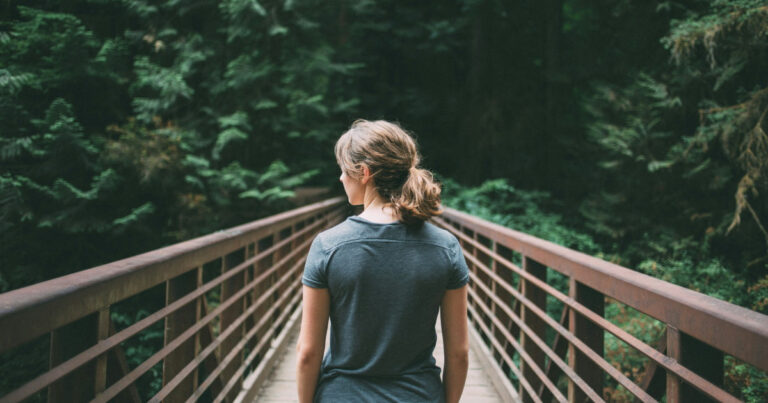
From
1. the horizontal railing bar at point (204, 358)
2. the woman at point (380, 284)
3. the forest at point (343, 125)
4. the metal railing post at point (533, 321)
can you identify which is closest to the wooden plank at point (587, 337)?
the metal railing post at point (533, 321)

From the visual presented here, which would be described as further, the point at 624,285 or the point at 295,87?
the point at 295,87

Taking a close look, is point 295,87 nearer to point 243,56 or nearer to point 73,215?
point 243,56

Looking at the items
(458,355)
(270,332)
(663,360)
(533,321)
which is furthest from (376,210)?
(270,332)

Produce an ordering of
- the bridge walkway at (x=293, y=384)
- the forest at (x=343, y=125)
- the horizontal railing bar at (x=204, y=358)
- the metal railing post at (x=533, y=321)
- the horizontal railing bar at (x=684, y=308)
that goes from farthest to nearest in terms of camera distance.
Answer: the forest at (x=343, y=125) < the bridge walkway at (x=293, y=384) < the metal railing post at (x=533, y=321) < the horizontal railing bar at (x=204, y=358) < the horizontal railing bar at (x=684, y=308)

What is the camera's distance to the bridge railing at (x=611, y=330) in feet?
4.31

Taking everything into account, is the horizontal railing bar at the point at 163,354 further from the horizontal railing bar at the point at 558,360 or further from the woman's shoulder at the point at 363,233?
the horizontal railing bar at the point at 558,360

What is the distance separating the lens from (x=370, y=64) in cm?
1819

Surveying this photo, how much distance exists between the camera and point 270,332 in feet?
14.2

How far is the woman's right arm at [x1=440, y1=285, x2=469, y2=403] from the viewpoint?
1.58 meters

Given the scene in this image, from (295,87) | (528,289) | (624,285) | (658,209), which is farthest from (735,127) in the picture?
(295,87)

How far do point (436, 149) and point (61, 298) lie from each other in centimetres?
1726

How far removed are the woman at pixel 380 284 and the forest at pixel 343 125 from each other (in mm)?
4064

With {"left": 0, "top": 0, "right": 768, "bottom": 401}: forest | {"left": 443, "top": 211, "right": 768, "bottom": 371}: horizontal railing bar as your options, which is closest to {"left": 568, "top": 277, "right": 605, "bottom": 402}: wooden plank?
{"left": 443, "top": 211, "right": 768, "bottom": 371}: horizontal railing bar

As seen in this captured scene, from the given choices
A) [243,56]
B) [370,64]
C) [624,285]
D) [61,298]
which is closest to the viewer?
[61,298]
